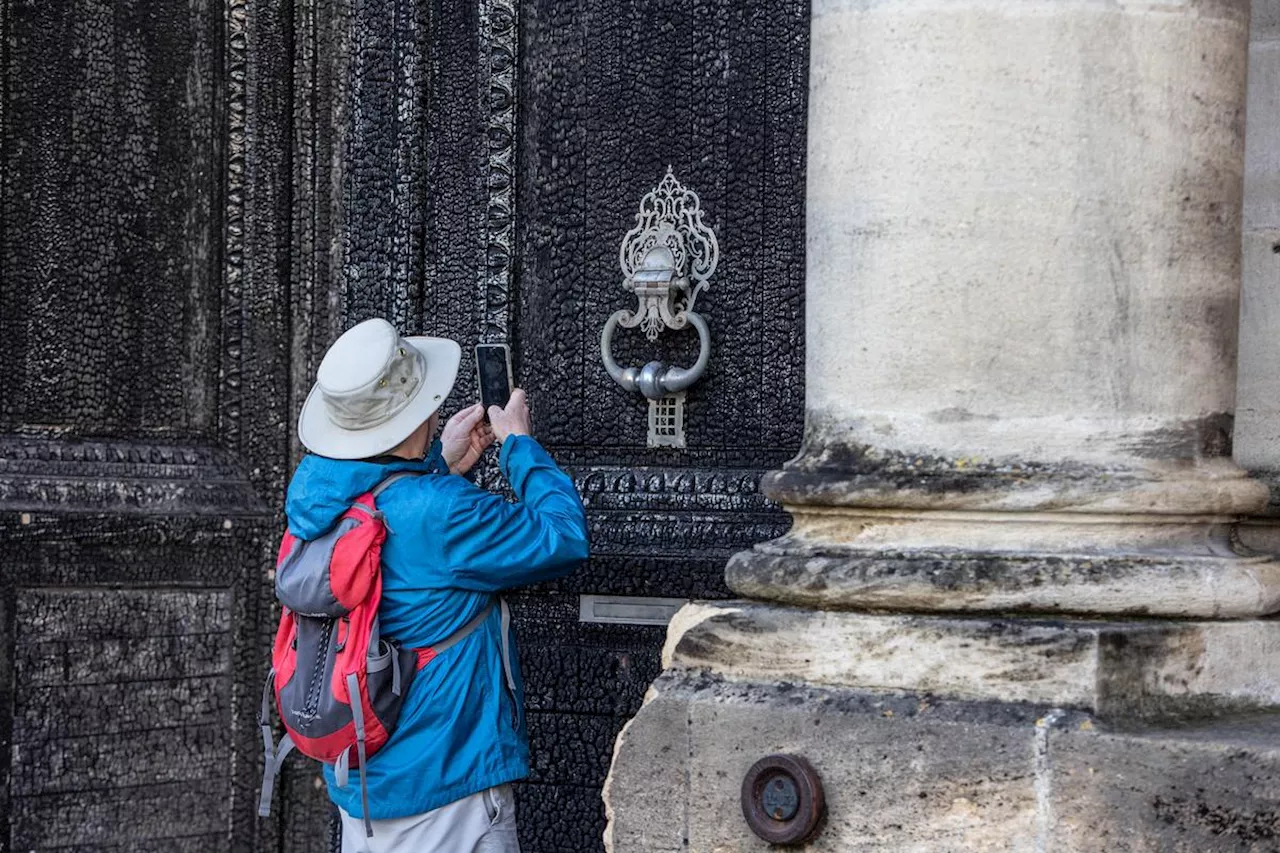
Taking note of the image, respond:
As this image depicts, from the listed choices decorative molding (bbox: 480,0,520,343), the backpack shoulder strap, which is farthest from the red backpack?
decorative molding (bbox: 480,0,520,343)

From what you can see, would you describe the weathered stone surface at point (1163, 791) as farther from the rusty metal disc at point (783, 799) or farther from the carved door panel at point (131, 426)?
the carved door panel at point (131, 426)

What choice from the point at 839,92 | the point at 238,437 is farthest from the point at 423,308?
the point at 839,92

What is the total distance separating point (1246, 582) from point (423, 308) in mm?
2305

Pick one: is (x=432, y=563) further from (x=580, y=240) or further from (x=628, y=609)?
(x=580, y=240)

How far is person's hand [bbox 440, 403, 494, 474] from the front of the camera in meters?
3.94

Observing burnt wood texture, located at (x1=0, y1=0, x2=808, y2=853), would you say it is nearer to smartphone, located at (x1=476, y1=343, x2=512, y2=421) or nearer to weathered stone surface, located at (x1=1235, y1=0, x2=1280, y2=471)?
smartphone, located at (x1=476, y1=343, x2=512, y2=421)

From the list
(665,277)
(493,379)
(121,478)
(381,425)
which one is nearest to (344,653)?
(381,425)

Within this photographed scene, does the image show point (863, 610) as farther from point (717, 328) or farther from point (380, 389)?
point (717, 328)

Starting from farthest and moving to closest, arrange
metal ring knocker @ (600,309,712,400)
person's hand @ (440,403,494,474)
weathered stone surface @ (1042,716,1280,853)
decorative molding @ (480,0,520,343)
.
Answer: decorative molding @ (480,0,520,343) < metal ring knocker @ (600,309,712,400) < person's hand @ (440,403,494,474) < weathered stone surface @ (1042,716,1280,853)

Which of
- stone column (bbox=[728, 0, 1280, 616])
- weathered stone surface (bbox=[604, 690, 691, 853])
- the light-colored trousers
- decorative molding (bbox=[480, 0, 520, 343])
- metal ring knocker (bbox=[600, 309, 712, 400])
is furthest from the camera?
decorative molding (bbox=[480, 0, 520, 343])

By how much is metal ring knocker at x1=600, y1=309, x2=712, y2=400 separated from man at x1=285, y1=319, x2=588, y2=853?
689 millimetres

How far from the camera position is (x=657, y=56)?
177 inches

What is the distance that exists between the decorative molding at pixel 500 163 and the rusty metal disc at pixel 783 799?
6.13 feet

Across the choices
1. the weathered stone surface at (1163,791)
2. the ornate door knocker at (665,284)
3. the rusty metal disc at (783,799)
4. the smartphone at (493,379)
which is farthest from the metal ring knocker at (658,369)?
the weathered stone surface at (1163,791)
